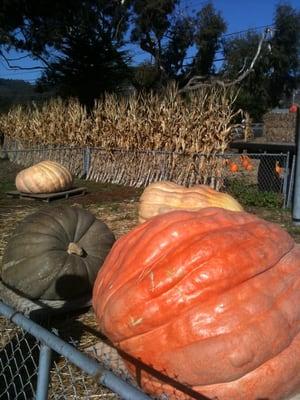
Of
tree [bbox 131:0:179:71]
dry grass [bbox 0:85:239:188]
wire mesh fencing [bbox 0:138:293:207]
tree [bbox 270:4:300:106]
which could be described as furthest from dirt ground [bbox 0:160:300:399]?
tree [bbox 270:4:300:106]

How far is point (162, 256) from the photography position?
8.13 ft

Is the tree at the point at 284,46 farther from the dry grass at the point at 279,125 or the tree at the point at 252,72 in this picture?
the dry grass at the point at 279,125

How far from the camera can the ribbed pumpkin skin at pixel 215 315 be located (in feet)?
7.25

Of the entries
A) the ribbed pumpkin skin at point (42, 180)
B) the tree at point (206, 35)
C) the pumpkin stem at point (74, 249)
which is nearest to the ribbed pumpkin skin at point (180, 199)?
the pumpkin stem at point (74, 249)

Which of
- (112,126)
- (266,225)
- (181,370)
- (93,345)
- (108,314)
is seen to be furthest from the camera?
(112,126)

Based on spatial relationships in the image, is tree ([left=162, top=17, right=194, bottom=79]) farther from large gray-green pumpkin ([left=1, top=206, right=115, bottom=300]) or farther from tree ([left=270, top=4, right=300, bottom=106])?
large gray-green pumpkin ([left=1, top=206, right=115, bottom=300])

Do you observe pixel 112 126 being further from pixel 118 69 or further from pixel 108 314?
pixel 118 69

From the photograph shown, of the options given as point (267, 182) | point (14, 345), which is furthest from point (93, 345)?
point (267, 182)

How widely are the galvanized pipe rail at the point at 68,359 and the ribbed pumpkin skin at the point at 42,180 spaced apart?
8269mm

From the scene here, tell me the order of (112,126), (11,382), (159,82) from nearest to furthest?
(11,382) < (112,126) < (159,82)

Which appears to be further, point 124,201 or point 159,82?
point 159,82

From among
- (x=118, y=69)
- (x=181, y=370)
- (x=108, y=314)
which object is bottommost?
(x=181, y=370)

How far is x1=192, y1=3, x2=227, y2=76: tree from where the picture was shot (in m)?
46.8

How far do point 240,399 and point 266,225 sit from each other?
3.01ft
